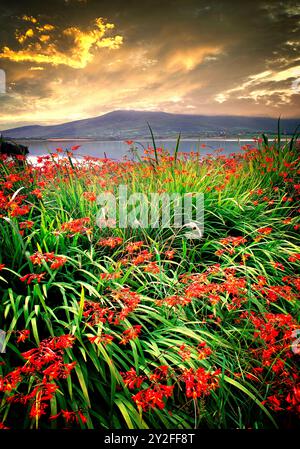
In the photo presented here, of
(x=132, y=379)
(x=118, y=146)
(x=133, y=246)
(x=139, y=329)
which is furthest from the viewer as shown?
(x=118, y=146)

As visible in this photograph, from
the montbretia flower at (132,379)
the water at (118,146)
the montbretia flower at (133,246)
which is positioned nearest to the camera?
the montbretia flower at (132,379)

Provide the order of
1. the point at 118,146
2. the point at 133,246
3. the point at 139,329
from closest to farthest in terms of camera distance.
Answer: the point at 139,329, the point at 133,246, the point at 118,146

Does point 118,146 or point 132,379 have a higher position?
point 118,146

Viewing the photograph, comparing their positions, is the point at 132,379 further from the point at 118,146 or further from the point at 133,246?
the point at 118,146

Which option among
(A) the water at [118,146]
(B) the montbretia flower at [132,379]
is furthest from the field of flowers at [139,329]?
(A) the water at [118,146]

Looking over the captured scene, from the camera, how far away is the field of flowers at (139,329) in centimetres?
124

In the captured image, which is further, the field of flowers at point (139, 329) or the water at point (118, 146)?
the water at point (118, 146)

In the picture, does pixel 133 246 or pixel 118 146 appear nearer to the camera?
pixel 133 246

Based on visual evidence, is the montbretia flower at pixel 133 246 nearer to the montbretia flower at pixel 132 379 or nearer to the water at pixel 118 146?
the montbretia flower at pixel 132 379

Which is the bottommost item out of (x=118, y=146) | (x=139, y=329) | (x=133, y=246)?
(x=139, y=329)

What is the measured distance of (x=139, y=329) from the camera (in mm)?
1386

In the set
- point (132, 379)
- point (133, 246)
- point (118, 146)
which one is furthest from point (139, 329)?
point (118, 146)
